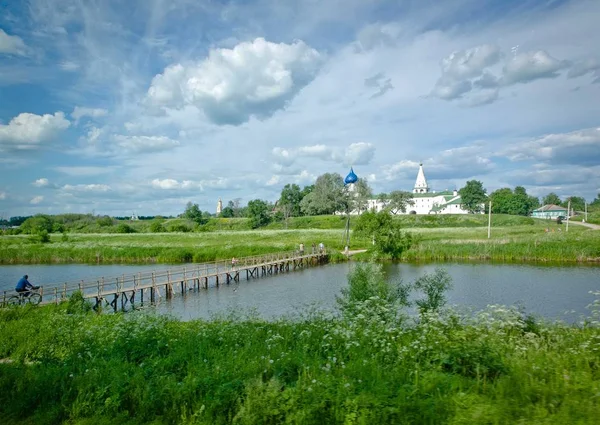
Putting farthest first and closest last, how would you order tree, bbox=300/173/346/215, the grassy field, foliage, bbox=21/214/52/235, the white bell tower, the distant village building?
the white bell tower → the distant village building → tree, bbox=300/173/346/215 → foliage, bbox=21/214/52/235 → the grassy field

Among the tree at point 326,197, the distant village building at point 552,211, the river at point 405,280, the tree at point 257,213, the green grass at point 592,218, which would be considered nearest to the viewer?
the river at point 405,280

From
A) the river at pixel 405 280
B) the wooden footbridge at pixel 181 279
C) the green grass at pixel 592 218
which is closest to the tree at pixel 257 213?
the wooden footbridge at pixel 181 279

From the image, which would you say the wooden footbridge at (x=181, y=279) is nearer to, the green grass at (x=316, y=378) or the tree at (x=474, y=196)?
the green grass at (x=316, y=378)

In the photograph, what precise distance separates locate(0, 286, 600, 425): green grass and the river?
7743mm

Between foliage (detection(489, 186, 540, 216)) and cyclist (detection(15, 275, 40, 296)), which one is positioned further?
foliage (detection(489, 186, 540, 216))

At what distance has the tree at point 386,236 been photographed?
4706 centimetres

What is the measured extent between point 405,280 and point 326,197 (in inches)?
3254

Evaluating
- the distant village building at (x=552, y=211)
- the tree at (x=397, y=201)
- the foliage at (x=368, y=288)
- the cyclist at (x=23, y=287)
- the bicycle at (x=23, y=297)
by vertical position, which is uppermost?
the tree at (x=397, y=201)

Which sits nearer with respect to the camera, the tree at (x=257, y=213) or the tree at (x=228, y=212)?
the tree at (x=257, y=213)

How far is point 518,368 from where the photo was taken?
647cm

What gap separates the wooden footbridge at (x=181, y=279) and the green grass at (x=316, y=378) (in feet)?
56.9

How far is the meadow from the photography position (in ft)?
17.8

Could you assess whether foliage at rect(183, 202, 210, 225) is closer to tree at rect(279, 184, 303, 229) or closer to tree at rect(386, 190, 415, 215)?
tree at rect(279, 184, 303, 229)

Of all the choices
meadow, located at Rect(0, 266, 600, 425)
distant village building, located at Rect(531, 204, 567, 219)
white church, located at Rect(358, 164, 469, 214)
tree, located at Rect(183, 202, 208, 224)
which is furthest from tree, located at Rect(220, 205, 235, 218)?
meadow, located at Rect(0, 266, 600, 425)
